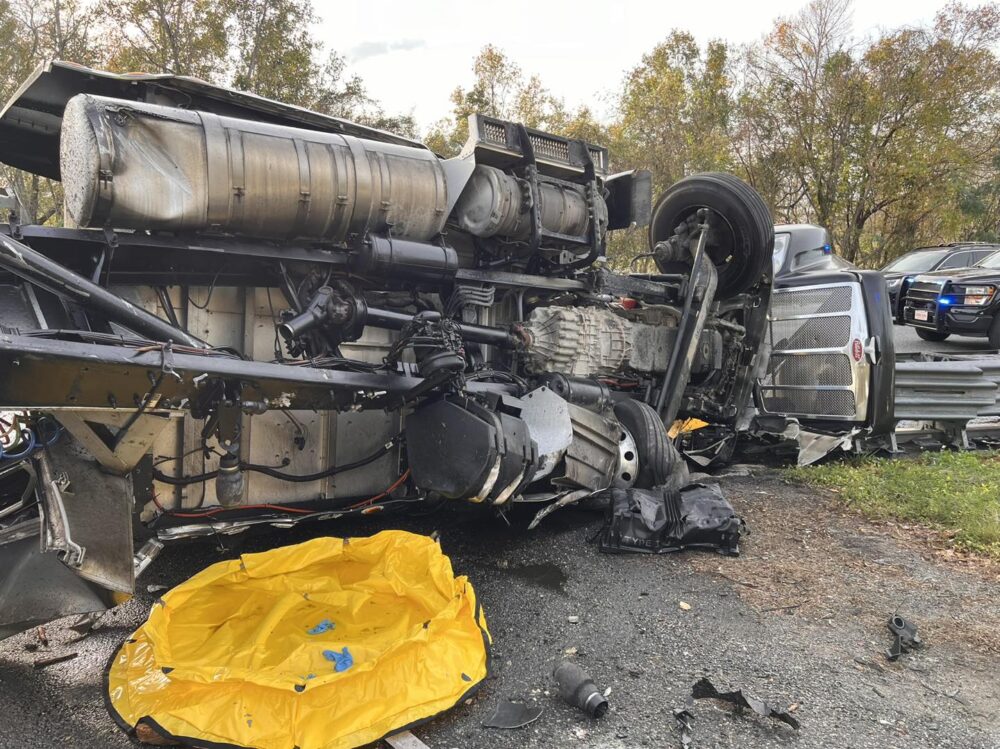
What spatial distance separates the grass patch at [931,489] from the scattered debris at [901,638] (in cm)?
127

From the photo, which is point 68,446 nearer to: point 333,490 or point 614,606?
point 333,490

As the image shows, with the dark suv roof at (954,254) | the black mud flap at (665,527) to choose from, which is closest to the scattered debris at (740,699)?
the black mud flap at (665,527)

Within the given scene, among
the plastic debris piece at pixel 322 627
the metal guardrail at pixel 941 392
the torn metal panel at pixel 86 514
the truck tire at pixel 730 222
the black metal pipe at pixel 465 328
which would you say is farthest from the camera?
the metal guardrail at pixel 941 392

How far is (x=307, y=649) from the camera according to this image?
7.69ft

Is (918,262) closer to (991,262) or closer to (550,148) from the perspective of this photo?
(991,262)

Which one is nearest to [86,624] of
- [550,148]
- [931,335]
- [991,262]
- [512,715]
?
[512,715]

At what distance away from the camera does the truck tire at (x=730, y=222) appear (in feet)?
16.1

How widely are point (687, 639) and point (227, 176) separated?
101 inches

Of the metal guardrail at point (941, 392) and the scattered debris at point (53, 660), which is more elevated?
the metal guardrail at point (941, 392)

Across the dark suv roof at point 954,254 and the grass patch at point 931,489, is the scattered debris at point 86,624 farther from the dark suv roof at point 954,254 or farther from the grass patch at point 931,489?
the dark suv roof at point 954,254

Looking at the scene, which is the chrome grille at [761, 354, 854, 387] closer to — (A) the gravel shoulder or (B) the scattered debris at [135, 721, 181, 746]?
(A) the gravel shoulder

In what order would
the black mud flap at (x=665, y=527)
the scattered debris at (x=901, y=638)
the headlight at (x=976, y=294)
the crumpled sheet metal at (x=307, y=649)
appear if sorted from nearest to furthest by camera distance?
the crumpled sheet metal at (x=307, y=649) → the scattered debris at (x=901, y=638) → the black mud flap at (x=665, y=527) → the headlight at (x=976, y=294)

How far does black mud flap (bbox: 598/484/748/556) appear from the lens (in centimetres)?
367

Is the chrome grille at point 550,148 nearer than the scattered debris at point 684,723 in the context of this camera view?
No
